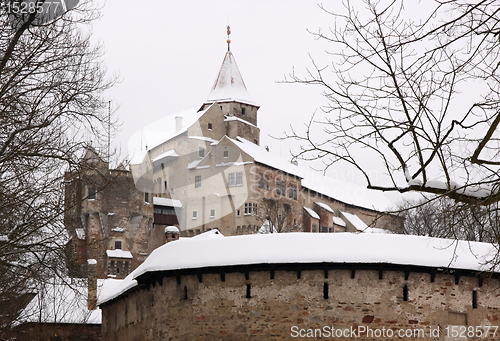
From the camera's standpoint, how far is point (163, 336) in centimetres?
1733

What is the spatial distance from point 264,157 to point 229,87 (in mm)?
12440

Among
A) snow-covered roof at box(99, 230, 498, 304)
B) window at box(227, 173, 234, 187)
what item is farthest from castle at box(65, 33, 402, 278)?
snow-covered roof at box(99, 230, 498, 304)

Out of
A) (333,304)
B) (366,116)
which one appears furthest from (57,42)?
(333,304)

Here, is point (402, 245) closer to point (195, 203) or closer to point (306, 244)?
point (306, 244)

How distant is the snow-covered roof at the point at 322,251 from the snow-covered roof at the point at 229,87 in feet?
180

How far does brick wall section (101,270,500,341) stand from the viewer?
53.1 ft

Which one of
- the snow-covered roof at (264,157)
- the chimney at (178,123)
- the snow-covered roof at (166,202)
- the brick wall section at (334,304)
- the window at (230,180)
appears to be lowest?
the brick wall section at (334,304)

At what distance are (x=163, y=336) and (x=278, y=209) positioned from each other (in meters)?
45.3

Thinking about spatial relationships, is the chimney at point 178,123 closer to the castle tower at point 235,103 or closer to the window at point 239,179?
the castle tower at point 235,103

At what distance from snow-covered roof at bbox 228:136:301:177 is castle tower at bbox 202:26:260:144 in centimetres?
147

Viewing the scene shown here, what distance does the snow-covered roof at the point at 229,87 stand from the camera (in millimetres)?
71812

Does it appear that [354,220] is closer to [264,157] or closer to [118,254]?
[264,157]

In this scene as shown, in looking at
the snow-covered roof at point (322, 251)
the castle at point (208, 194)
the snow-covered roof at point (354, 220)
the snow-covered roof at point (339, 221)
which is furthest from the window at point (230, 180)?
the snow-covered roof at point (322, 251)

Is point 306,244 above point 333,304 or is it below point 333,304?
above
